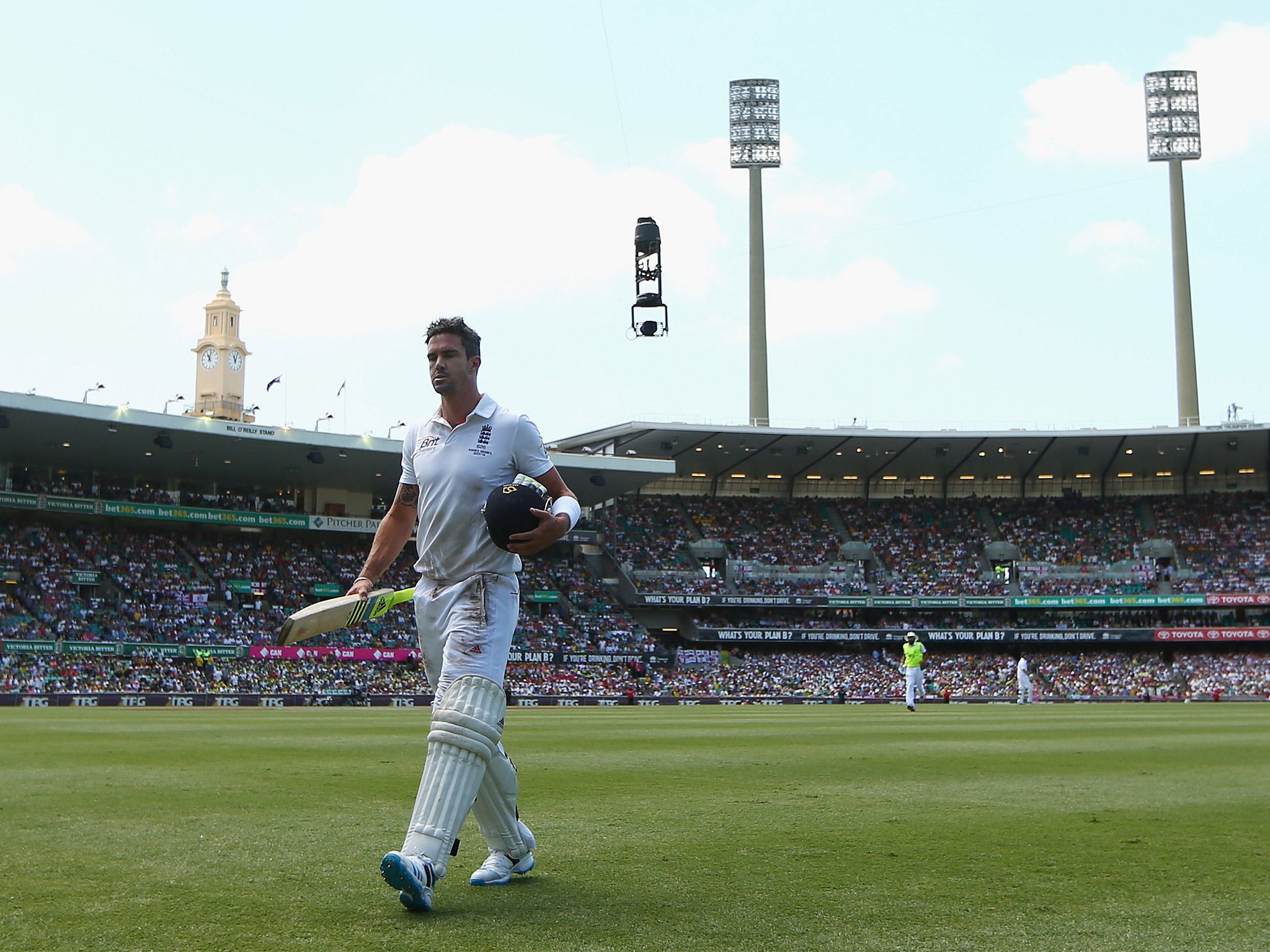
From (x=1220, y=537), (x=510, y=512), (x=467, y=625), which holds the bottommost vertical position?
(x=467, y=625)

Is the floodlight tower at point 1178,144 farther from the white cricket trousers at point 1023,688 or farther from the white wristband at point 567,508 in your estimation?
the white wristband at point 567,508

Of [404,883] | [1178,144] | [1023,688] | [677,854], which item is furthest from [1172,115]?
[404,883]

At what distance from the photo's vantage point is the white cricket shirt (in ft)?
17.9

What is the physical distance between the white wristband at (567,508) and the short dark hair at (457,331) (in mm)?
925

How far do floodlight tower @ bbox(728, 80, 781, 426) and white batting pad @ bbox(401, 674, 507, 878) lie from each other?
64.1 m

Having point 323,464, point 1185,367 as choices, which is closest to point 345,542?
point 323,464

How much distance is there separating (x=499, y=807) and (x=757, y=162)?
68169mm

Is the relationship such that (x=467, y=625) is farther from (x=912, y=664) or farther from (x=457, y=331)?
(x=912, y=664)

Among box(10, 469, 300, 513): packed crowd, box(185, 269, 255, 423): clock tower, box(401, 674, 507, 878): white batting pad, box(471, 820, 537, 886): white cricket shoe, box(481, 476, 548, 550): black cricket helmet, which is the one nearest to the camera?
box(401, 674, 507, 878): white batting pad

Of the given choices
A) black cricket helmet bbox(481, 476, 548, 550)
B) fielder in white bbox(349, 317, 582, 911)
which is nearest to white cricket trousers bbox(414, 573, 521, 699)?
fielder in white bbox(349, 317, 582, 911)

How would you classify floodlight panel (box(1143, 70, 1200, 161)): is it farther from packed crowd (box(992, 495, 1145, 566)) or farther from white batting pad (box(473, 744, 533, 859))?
white batting pad (box(473, 744, 533, 859))

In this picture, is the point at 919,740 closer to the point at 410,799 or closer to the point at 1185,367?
the point at 410,799

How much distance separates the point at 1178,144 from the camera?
225ft

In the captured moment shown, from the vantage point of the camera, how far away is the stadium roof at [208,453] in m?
45.5
